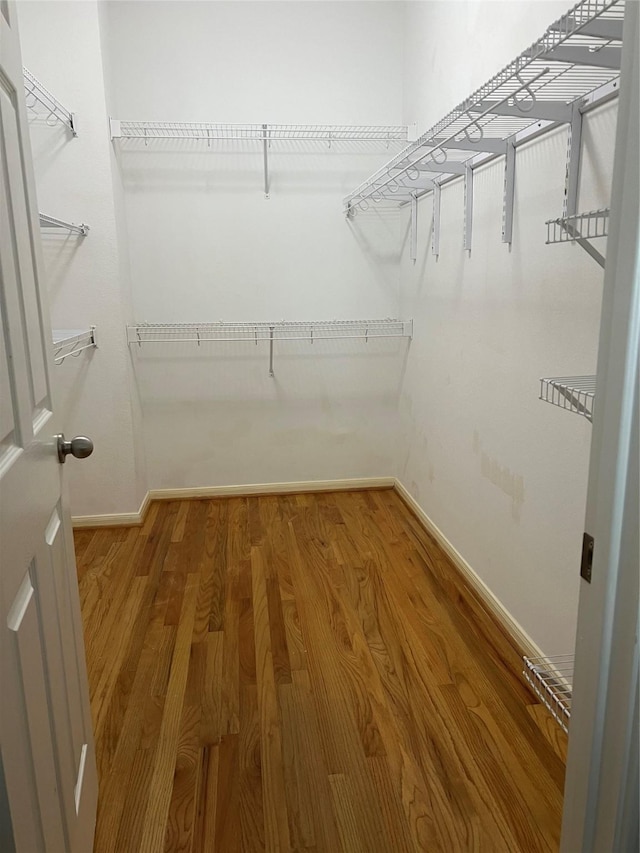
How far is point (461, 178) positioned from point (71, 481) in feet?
8.26

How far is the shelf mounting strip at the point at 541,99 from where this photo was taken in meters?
1.22

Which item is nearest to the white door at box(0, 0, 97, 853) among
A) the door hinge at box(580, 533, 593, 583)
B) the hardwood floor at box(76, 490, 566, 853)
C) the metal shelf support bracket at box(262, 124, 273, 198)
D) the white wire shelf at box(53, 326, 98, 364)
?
the hardwood floor at box(76, 490, 566, 853)

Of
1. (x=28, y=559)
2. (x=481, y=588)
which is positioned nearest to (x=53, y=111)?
(x=28, y=559)

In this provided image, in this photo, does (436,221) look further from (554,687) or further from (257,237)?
(554,687)

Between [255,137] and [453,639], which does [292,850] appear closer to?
[453,639]

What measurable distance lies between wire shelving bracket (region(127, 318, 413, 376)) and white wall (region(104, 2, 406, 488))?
2.0 inches

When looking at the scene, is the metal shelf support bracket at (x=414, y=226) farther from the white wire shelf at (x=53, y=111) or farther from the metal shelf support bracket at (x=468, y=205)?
the white wire shelf at (x=53, y=111)

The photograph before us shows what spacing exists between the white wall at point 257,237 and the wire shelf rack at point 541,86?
1.05m

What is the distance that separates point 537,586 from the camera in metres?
2.07

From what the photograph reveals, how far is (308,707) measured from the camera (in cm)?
190

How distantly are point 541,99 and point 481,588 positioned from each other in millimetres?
1792

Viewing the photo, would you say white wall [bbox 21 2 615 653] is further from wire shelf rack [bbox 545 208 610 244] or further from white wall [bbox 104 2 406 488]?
wire shelf rack [bbox 545 208 610 244]

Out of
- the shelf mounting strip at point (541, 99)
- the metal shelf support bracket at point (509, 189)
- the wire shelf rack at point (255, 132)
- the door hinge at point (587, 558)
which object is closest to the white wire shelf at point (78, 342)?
the wire shelf rack at point (255, 132)

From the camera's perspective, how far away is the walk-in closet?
0.98 meters
